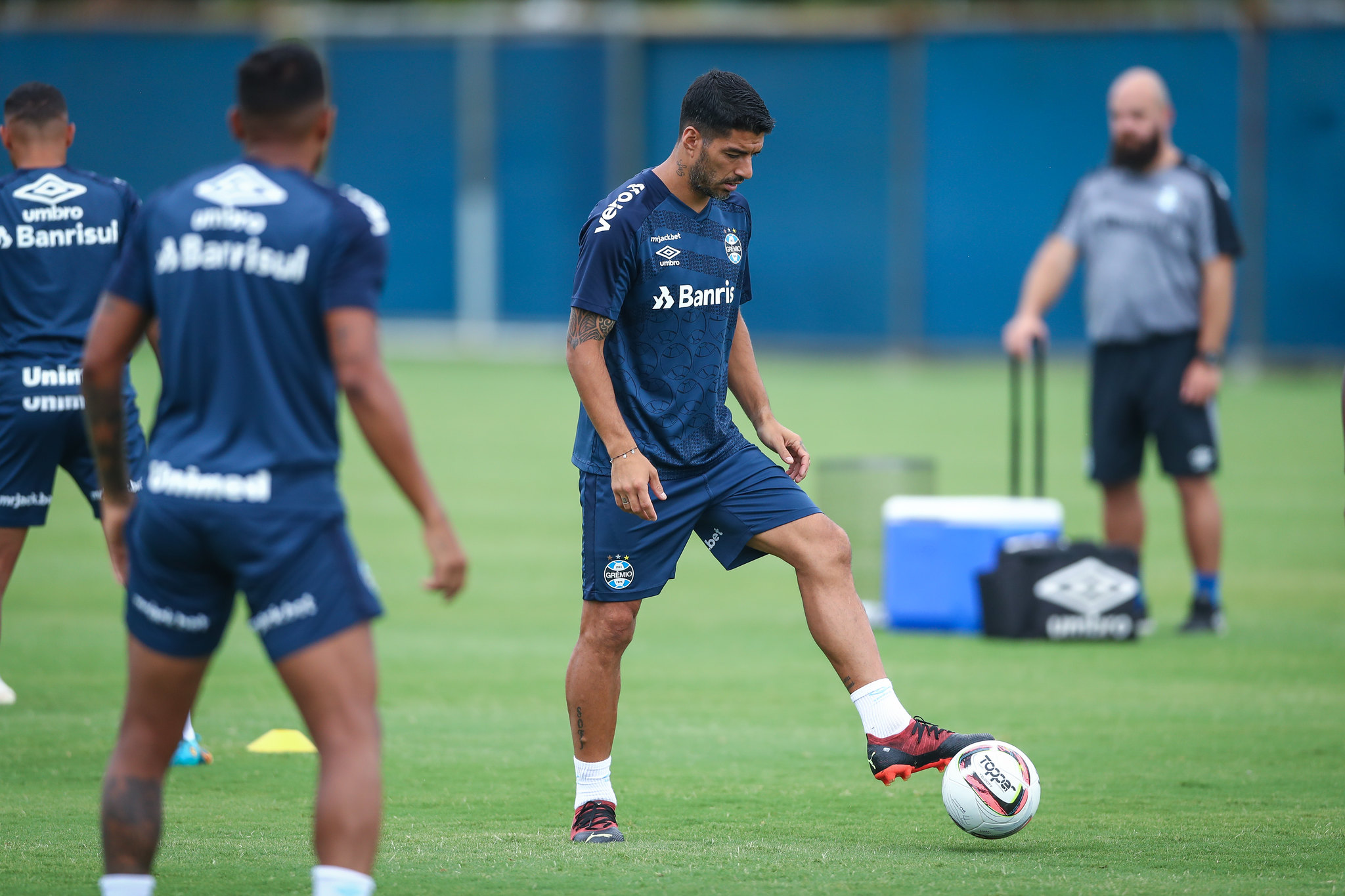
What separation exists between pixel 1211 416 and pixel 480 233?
67.6 feet

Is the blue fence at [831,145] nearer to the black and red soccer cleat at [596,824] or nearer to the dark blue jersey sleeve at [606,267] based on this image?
the dark blue jersey sleeve at [606,267]

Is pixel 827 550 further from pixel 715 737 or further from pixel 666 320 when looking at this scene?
pixel 715 737

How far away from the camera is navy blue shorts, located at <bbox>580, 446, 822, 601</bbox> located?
5547mm

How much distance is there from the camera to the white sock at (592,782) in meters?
5.52

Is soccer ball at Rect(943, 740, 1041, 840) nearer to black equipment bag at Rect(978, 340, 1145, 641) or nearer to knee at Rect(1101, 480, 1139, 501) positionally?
black equipment bag at Rect(978, 340, 1145, 641)

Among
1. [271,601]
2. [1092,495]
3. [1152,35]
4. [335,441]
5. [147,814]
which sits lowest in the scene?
[1092,495]

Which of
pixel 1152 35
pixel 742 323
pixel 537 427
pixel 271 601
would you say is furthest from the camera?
pixel 1152 35

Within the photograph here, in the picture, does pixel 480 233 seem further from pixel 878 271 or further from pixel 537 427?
pixel 537 427

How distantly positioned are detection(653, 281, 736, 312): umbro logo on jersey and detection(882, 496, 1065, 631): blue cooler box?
13.6 feet

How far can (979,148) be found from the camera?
26047 mm

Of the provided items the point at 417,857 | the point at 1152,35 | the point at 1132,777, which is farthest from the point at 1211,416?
the point at 1152,35

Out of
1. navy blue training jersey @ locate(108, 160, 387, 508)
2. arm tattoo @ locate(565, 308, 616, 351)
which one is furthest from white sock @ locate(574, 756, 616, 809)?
navy blue training jersey @ locate(108, 160, 387, 508)

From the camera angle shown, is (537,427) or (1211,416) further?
(537,427)

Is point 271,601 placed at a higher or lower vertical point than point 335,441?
lower
